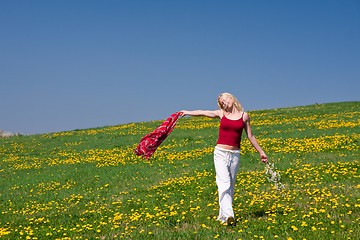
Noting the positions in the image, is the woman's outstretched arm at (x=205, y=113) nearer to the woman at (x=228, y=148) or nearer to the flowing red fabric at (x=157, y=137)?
the woman at (x=228, y=148)

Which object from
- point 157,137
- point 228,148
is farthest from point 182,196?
point 228,148

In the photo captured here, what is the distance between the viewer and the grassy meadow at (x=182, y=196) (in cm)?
802

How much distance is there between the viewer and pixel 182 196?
1168cm

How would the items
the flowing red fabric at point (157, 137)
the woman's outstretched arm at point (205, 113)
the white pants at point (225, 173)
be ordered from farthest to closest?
the flowing red fabric at point (157, 137) → the woman's outstretched arm at point (205, 113) → the white pants at point (225, 173)

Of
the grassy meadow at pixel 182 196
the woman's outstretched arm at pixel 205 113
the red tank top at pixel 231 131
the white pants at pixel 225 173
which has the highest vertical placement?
the woman's outstretched arm at pixel 205 113

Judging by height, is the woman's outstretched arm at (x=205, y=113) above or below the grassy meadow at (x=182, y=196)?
above

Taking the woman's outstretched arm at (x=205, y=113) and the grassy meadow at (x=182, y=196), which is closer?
the grassy meadow at (x=182, y=196)

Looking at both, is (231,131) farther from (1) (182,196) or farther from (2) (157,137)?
(1) (182,196)

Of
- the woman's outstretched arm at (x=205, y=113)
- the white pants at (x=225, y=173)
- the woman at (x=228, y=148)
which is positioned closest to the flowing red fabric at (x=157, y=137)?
the woman's outstretched arm at (x=205, y=113)

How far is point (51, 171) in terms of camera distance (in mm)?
20109

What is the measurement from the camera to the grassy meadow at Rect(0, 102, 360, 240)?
26.3ft

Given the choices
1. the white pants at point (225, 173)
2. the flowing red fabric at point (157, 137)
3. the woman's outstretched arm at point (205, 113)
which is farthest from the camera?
the flowing red fabric at point (157, 137)

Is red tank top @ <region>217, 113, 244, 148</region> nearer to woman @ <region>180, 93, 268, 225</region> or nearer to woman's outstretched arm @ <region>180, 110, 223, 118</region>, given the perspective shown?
woman @ <region>180, 93, 268, 225</region>

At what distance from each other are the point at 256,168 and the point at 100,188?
273 inches
